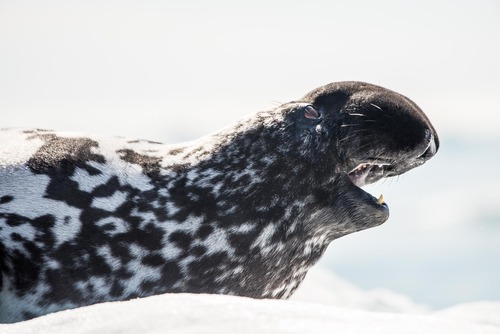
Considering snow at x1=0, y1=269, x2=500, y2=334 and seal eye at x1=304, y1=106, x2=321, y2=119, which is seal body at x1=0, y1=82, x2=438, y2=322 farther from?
snow at x1=0, y1=269, x2=500, y2=334

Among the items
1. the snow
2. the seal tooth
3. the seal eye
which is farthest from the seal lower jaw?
the snow

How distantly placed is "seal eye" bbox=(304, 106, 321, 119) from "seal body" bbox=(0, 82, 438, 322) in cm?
2

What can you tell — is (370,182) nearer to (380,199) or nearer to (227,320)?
(380,199)

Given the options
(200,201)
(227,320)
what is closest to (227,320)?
(227,320)

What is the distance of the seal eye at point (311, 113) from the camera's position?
645 centimetres

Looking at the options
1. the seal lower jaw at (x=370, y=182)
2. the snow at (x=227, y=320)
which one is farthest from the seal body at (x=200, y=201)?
the snow at (x=227, y=320)

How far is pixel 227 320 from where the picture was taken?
3371 mm

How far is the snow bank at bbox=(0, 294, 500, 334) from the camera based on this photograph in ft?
10.7

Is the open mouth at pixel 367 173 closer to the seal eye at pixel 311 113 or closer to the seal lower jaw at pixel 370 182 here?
the seal lower jaw at pixel 370 182

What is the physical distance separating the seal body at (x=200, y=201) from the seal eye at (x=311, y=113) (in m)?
0.02

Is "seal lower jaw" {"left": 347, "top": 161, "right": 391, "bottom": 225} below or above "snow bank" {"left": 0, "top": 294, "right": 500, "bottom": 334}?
below

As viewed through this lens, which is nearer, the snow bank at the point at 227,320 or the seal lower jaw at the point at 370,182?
the snow bank at the point at 227,320

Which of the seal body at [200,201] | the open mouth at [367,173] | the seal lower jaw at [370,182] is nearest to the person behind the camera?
the seal body at [200,201]

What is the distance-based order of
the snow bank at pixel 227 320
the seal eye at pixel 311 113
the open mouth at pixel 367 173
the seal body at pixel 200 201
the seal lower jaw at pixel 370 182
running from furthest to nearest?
1. the open mouth at pixel 367 173
2. the seal eye at pixel 311 113
3. the seal lower jaw at pixel 370 182
4. the seal body at pixel 200 201
5. the snow bank at pixel 227 320
